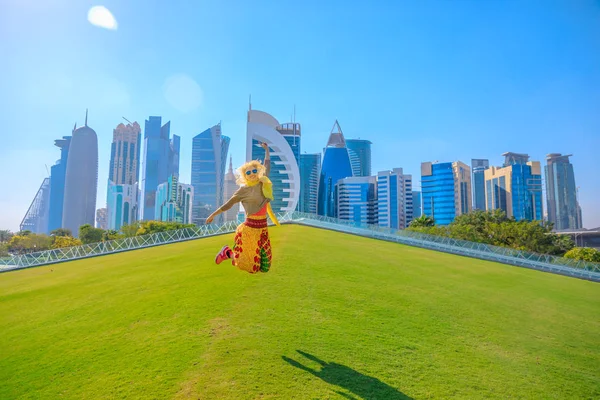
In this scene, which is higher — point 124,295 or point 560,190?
point 560,190

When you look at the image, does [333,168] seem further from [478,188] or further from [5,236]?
[5,236]

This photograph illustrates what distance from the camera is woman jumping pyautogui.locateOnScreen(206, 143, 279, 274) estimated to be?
8172 mm

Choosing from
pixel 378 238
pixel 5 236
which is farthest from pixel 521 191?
pixel 5 236

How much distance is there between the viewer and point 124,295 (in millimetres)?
12758

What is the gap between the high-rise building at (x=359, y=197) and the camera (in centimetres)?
13800

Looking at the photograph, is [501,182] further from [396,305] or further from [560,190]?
[396,305]

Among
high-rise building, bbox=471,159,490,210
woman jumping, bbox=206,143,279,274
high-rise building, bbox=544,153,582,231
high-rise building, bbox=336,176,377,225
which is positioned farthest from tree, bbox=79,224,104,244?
high-rise building, bbox=544,153,582,231

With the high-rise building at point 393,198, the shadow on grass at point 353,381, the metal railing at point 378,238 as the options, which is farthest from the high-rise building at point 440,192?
the shadow on grass at point 353,381

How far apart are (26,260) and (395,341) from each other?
1196 inches

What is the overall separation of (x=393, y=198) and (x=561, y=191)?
356ft

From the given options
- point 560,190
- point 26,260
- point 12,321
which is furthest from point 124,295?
point 560,190

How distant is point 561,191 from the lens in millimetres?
175125

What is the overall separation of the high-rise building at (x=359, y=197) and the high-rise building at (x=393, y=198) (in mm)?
9435

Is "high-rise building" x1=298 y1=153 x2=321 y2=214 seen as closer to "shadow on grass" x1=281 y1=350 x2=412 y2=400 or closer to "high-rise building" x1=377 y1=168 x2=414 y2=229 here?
"high-rise building" x1=377 y1=168 x2=414 y2=229
